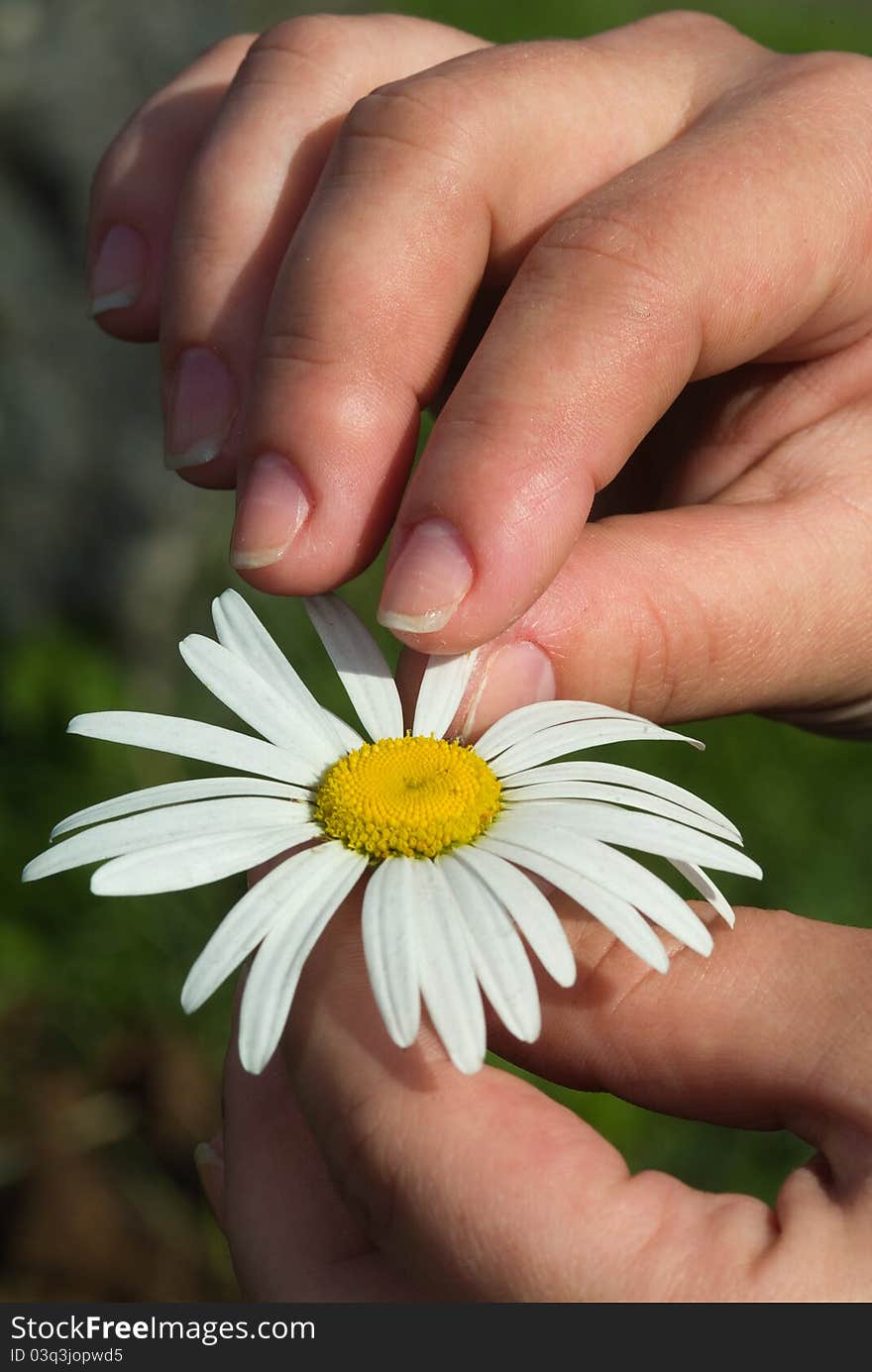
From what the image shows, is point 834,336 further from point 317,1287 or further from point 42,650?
point 42,650

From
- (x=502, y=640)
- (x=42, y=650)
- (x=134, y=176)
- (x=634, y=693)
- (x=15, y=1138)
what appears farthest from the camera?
(x=42, y=650)

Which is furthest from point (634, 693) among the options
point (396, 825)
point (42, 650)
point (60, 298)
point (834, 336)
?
point (60, 298)

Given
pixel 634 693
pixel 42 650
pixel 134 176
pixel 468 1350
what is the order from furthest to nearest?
pixel 42 650 < pixel 134 176 < pixel 634 693 < pixel 468 1350

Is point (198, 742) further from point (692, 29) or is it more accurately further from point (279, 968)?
point (692, 29)

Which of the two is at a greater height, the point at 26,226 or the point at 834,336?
the point at 834,336

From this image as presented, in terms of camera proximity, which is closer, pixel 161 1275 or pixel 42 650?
pixel 161 1275

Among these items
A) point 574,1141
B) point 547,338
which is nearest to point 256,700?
point 547,338

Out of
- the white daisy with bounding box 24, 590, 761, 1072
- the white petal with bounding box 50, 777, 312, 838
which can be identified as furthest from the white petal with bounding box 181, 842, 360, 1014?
the white petal with bounding box 50, 777, 312, 838
